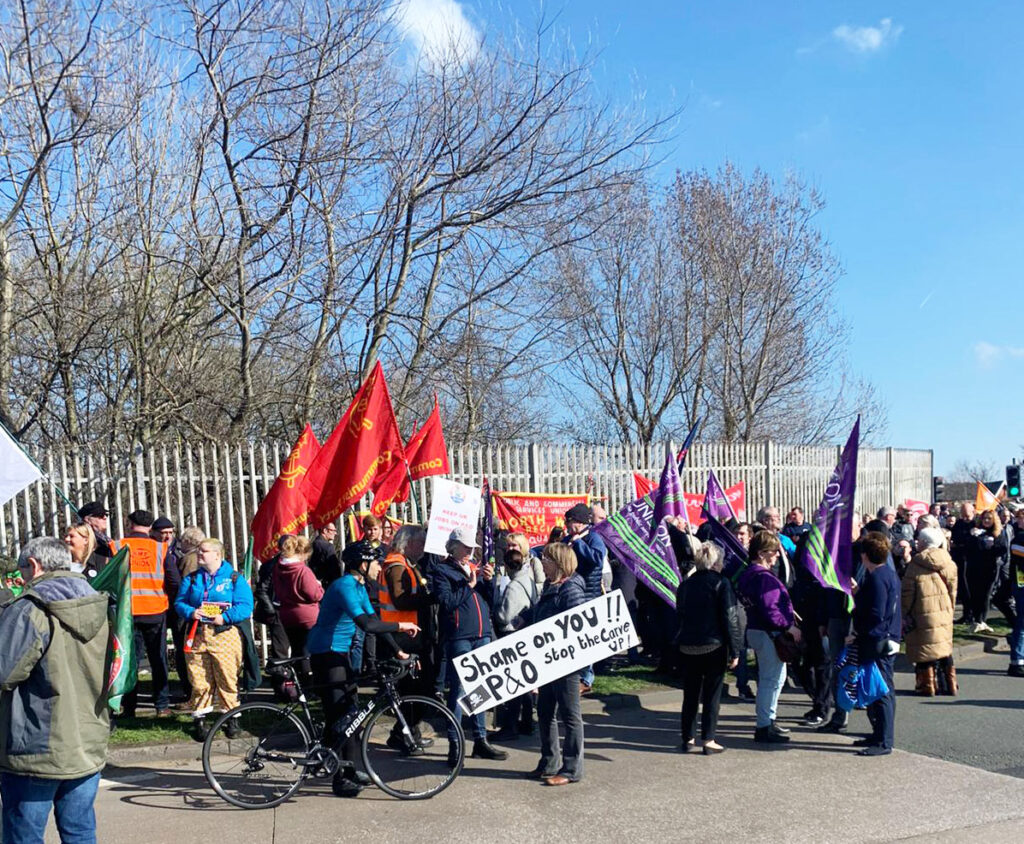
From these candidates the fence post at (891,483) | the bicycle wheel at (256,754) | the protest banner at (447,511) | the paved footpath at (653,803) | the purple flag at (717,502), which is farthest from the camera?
the fence post at (891,483)

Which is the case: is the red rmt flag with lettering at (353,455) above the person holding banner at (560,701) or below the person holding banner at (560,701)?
above

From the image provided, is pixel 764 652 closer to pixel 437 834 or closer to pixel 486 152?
pixel 437 834

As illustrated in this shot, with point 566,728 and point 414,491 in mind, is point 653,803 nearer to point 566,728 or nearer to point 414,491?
point 566,728

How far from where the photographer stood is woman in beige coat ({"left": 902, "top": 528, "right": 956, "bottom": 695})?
955 cm

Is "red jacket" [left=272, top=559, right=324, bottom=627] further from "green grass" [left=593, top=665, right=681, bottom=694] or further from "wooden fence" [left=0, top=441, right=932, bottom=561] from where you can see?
"green grass" [left=593, top=665, right=681, bottom=694]

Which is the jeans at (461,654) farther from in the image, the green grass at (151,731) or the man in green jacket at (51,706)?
the man in green jacket at (51,706)

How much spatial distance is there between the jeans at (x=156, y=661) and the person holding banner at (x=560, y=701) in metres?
3.85

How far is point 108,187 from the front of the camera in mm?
13398

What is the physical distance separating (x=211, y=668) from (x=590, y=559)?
360cm

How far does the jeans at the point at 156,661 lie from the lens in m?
9.07

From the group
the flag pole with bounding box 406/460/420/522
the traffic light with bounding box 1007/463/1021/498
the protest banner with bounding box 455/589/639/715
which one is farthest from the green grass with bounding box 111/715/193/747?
the traffic light with bounding box 1007/463/1021/498

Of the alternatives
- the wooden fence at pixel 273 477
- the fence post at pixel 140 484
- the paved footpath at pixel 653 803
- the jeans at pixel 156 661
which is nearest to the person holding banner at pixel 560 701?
the paved footpath at pixel 653 803

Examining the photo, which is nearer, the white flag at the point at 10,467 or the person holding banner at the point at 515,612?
the white flag at the point at 10,467

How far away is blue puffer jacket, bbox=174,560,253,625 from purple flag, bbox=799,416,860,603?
192 inches
